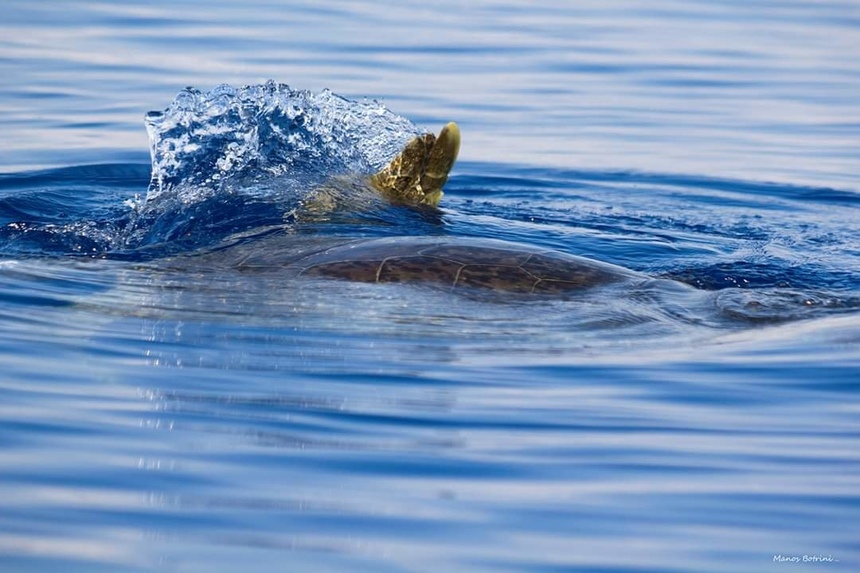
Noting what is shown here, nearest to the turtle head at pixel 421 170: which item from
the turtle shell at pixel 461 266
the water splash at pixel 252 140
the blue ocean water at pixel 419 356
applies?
the blue ocean water at pixel 419 356

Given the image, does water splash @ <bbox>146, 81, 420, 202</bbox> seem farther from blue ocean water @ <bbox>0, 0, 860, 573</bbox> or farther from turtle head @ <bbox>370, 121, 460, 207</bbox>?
turtle head @ <bbox>370, 121, 460, 207</bbox>

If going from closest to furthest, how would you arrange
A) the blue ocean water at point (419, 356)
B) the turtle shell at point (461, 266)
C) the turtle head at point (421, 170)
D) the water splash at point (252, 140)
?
the blue ocean water at point (419, 356), the turtle shell at point (461, 266), the turtle head at point (421, 170), the water splash at point (252, 140)

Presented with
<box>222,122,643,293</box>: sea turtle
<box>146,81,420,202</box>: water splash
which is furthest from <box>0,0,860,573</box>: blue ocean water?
<box>222,122,643,293</box>: sea turtle

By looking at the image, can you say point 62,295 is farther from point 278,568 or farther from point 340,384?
point 278,568

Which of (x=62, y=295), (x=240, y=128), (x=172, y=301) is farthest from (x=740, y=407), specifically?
(x=240, y=128)

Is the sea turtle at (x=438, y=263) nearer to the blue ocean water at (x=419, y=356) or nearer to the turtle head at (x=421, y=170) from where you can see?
the blue ocean water at (x=419, y=356)

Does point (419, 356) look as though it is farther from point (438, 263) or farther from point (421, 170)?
point (421, 170)

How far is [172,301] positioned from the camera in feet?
18.5

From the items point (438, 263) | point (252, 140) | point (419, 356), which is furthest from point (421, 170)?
point (419, 356)

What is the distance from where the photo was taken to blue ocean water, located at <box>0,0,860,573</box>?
11.1 ft

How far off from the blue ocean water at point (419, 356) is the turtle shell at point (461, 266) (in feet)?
0.45

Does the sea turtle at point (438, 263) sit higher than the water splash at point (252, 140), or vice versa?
the water splash at point (252, 140)

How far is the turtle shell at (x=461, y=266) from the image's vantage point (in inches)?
230

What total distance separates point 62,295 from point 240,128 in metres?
2.86
